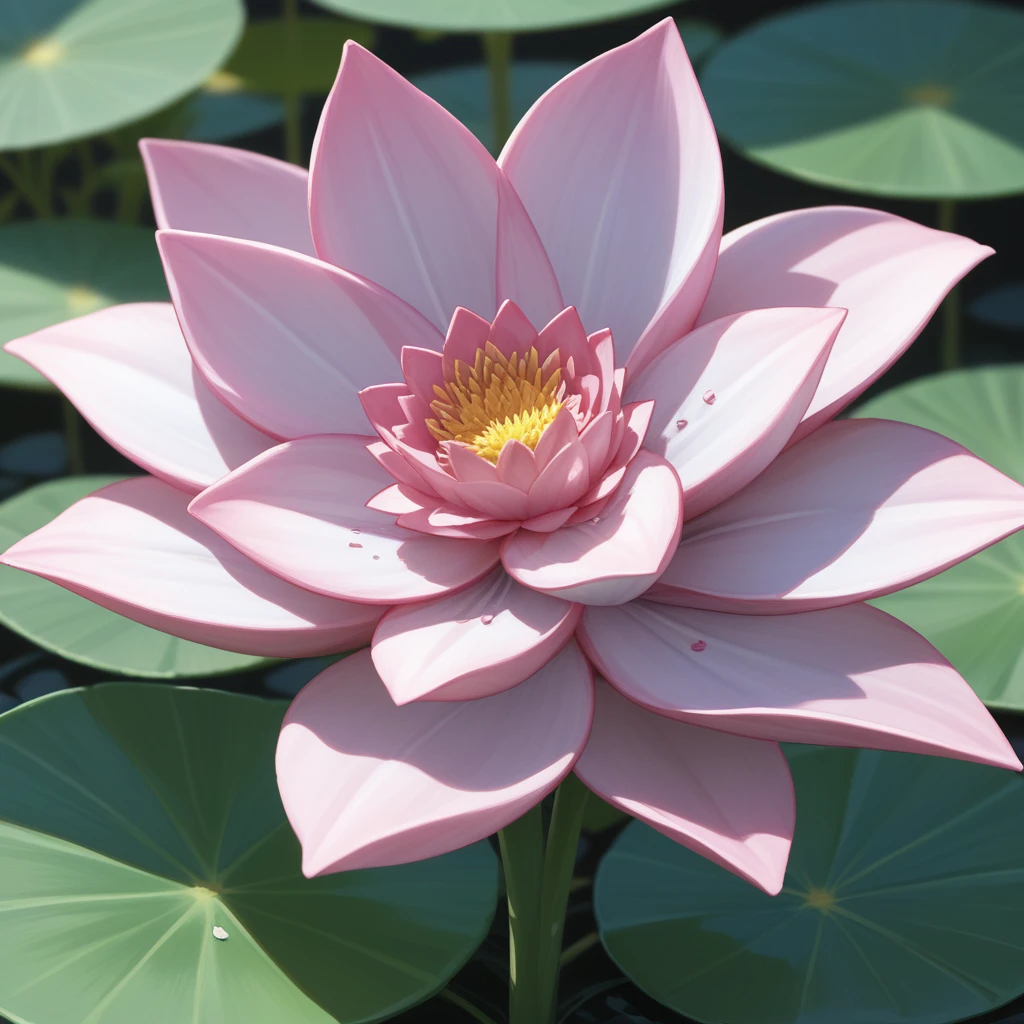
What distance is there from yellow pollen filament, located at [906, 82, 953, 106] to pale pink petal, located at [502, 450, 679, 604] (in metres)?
0.94

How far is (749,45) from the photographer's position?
1.49 m

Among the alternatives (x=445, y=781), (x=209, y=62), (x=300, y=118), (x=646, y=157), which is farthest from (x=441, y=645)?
(x=300, y=118)

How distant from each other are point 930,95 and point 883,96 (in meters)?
0.05

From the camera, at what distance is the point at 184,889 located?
2.34 ft

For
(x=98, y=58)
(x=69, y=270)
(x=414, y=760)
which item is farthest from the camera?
(x=98, y=58)

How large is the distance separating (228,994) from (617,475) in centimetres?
31

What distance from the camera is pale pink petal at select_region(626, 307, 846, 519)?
57cm

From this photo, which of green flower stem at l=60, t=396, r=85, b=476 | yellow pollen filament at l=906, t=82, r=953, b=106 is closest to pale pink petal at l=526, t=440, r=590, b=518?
green flower stem at l=60, t=396, r=85, b=476

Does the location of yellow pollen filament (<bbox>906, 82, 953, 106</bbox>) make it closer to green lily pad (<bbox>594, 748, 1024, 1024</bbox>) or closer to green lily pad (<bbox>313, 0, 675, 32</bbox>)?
green lily pad (<bbox>313, 0, 675, 32</bbox>)

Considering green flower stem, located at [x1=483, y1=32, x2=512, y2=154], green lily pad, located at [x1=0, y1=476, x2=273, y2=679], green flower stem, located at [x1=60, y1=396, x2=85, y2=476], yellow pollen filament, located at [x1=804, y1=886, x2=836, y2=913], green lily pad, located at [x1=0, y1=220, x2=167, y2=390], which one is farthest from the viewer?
green flower stem, located at [x1=483, y1=32, x2=512, y2=154]

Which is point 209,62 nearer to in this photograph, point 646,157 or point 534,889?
point 646,157

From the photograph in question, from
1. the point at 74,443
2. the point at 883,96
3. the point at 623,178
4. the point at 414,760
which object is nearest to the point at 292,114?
the point at 74,443

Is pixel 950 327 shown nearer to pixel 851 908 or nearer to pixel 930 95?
pixel 930 95

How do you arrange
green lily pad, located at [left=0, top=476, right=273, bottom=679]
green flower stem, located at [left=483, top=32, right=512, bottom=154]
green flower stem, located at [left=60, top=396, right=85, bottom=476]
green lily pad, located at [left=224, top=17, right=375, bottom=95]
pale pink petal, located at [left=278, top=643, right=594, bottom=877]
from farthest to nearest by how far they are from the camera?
green lily pad, located at [left=224, top=17, right=375, bottom=95], green flower stem, located at [left=483, top=32, right=512, bottom=154], green flower stem, located at [left=60, top=396, right=85, bottom=476], green lily pad, located at [left=0, top=476, right=273, bottom=679], pale pink petal, located at [left=278, top=643, right=594, bottom=877]
